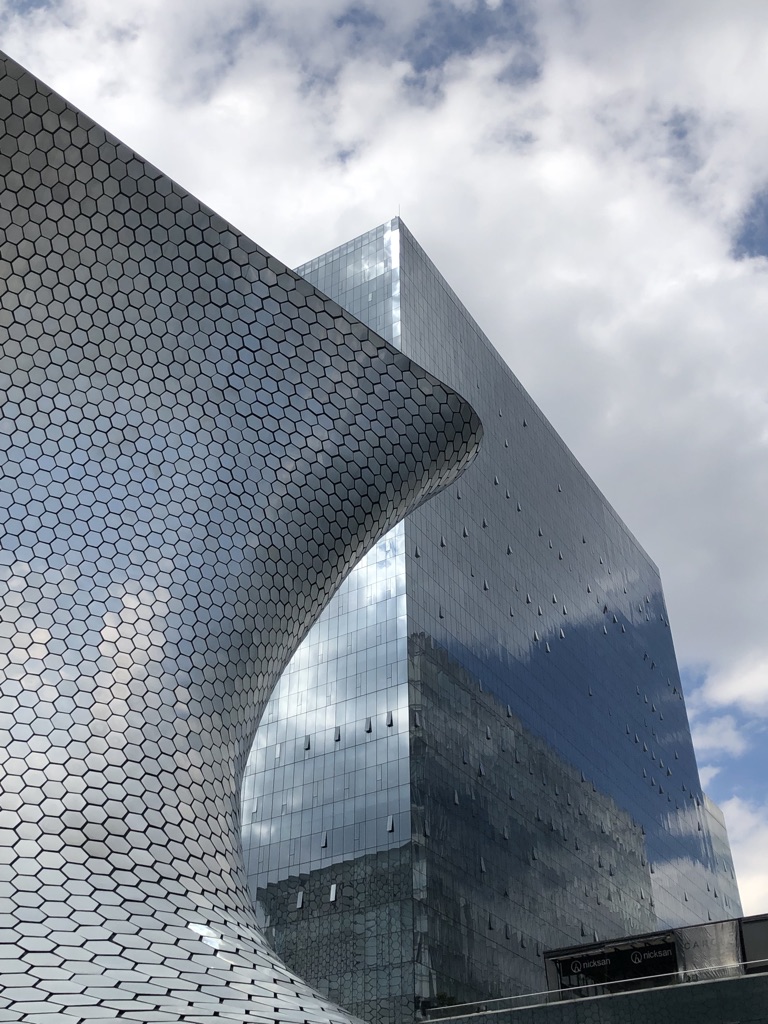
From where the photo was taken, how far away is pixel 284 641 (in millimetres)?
12625

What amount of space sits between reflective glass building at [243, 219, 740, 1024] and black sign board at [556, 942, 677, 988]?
6590mm

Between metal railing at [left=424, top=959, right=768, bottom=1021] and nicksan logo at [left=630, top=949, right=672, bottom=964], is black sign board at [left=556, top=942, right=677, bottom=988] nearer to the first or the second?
nicksan logo at [left=630, top=949, right=672, bottom=964]

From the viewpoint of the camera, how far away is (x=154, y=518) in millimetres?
11570

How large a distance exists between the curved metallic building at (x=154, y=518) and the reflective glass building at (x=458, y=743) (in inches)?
607

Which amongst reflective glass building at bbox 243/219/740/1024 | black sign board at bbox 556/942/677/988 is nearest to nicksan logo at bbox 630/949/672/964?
black sign board at bbox 556/942/677/988

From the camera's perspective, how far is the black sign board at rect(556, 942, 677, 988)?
696 inches

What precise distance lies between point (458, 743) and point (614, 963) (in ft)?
36.2

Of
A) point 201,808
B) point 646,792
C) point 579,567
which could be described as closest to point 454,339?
point 579,567

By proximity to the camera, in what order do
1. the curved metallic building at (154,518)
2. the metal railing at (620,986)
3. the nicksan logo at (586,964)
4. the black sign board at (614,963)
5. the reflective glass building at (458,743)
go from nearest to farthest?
the curved metallic building at (154,518), the metal railing at (620,986), the black sign board at (614,963), the nicksan logo at (586,964), the reflective glass building at (458,743)

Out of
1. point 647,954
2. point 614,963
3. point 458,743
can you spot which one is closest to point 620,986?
point 647,954

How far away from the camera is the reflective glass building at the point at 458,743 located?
26.7 metres

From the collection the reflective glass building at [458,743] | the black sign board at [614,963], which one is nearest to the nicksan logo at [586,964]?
the black sign board at [614,963]

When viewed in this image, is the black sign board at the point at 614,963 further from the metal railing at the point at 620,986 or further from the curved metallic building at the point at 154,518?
the curved metallic building at the point at 154,518

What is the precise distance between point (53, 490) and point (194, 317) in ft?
8.45
